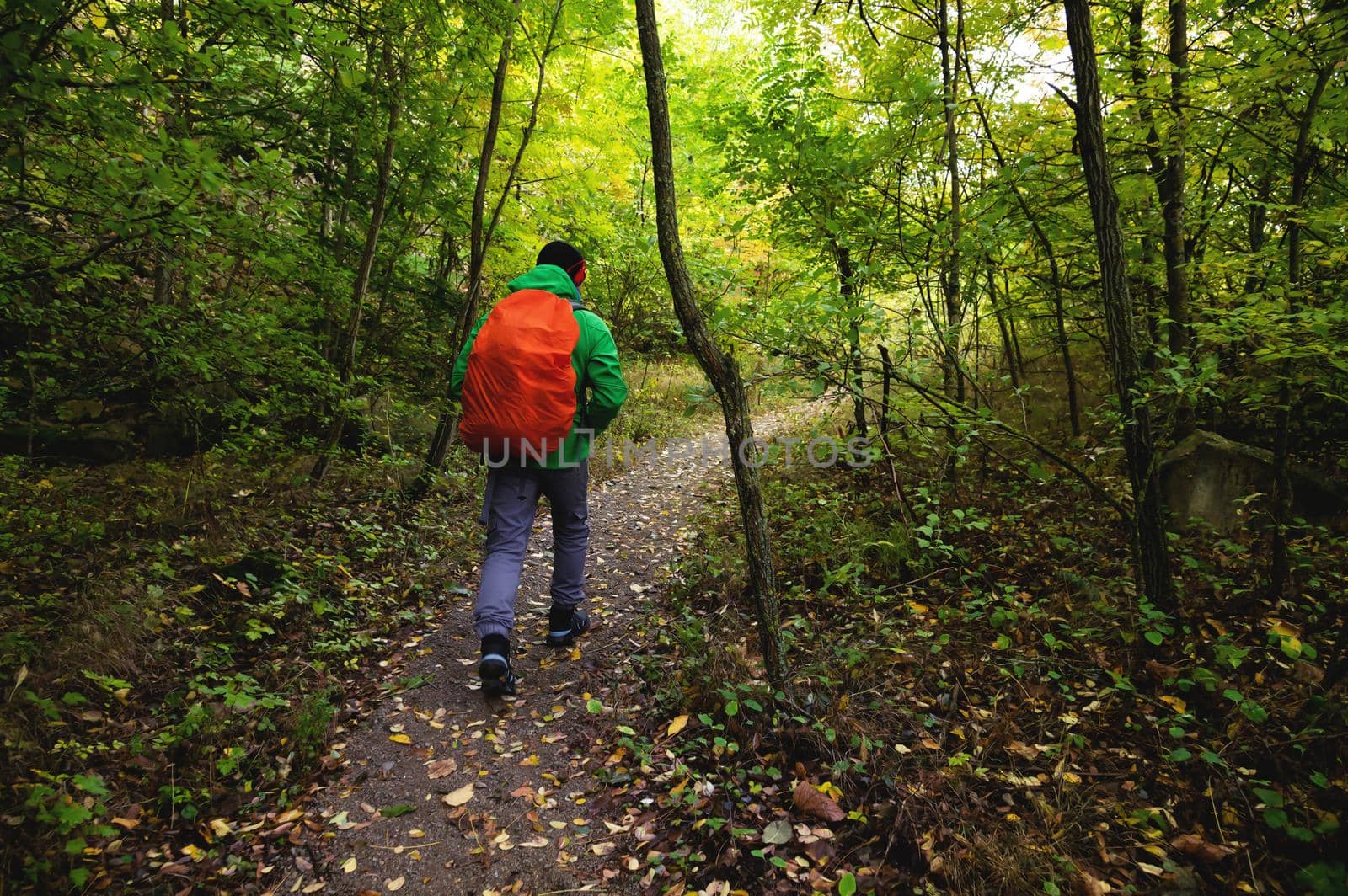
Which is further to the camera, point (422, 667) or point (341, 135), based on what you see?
point (341, 135)

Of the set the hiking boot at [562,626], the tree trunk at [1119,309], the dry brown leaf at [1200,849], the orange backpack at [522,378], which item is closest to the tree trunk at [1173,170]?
the tree trunk at [1119,309]

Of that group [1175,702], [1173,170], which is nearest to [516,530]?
[1175,702]

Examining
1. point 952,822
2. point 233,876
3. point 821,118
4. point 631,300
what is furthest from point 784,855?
point 631,300

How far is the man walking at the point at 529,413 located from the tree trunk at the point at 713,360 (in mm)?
975

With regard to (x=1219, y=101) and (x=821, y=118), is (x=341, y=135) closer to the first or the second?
(x=821, y=118)

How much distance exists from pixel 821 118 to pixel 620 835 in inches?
256

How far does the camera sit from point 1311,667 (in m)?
3.40

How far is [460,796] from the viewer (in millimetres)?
3256

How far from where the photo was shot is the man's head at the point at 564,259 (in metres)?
4.39

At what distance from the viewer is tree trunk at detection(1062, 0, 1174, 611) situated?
10.8 feet

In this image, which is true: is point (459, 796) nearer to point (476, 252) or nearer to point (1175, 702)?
point (1175, 702)

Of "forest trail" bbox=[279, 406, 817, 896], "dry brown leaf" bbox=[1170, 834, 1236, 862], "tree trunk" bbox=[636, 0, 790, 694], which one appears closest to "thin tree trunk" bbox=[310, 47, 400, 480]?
"forest trail" bbox=[279, 406, 817, 896]

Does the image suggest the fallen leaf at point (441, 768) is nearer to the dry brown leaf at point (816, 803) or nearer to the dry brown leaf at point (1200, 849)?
the dry brown leaf at point (816, 803)

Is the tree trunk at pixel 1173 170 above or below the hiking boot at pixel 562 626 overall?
above
